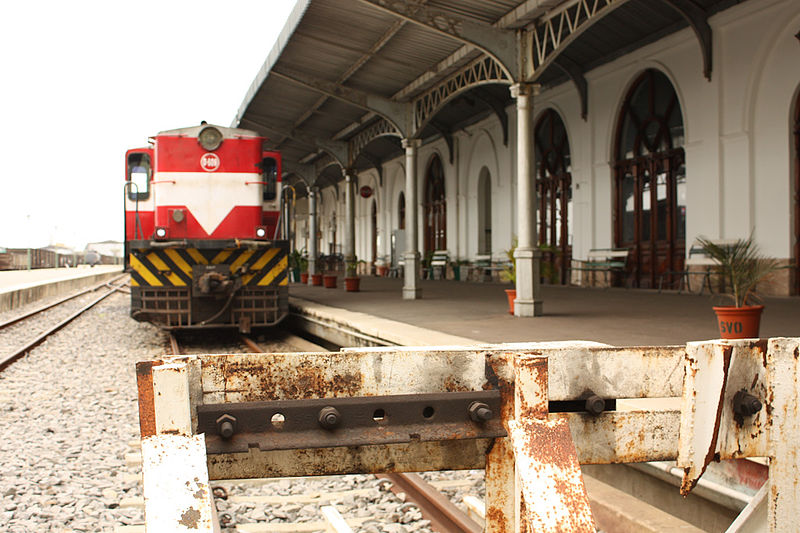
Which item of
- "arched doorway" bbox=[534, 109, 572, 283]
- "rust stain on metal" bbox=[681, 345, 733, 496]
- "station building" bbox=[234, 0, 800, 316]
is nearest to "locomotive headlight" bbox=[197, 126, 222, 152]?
"station building" bbox=[234, 0, 800, 316]

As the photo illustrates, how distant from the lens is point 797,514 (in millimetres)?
1972

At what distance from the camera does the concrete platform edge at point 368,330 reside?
6496 mm

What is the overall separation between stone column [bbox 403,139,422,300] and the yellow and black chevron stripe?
163 inches

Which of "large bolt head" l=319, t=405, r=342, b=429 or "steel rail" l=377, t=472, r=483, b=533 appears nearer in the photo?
"large bolt head" l=319, t=405, r=342, b=429

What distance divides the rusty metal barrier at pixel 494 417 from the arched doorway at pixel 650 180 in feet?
40.2

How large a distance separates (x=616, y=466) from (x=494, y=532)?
5.95 feet

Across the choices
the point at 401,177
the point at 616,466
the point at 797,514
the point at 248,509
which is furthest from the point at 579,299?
the point at 401,177

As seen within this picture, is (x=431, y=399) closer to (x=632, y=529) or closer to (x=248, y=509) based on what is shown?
(x=632, y=529)

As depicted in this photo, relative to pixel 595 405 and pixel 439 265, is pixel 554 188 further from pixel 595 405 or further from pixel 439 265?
pixel 595 405

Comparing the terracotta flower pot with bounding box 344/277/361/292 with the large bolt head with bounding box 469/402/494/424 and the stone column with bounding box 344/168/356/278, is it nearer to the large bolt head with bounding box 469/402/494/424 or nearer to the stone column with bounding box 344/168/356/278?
the stone column with bounding box 344/168/356/278

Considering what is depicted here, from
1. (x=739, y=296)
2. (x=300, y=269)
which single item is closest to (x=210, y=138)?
(x=739, y=296)

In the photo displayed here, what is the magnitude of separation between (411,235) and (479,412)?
11.9 m

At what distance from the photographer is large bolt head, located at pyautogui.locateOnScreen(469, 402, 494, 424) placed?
1.84 m

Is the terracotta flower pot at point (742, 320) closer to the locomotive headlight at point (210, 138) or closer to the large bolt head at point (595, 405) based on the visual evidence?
the large bolt head at point (595, 405)
